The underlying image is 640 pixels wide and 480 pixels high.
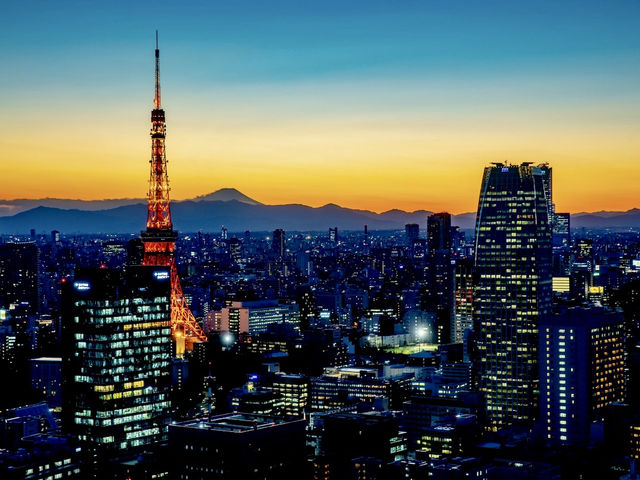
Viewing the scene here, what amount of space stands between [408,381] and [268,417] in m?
21.0

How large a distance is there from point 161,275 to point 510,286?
19.3m

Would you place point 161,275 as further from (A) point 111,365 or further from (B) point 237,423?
(B) point 237,423

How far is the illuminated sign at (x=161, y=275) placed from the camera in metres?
43.2

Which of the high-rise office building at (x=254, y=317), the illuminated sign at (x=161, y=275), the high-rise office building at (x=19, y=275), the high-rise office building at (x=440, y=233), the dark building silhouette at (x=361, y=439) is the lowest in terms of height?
the dark building silhouette at (x=361, y=439)

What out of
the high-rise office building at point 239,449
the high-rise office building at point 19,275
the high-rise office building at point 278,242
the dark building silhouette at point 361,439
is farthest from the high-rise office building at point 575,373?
the high-rise office building at point 278,242

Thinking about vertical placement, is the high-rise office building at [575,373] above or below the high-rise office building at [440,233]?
below

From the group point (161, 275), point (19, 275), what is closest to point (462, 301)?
point (19, 275)

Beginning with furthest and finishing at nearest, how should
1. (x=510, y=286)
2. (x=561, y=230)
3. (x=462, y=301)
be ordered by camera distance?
1. (x=561, y=230)
2. (x=462, y=301)
3. (x=510, y=286)

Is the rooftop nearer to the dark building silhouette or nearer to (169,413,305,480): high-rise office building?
(169,413,305,480): high-rise office building

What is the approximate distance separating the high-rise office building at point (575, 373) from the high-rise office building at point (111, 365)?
1722 cm

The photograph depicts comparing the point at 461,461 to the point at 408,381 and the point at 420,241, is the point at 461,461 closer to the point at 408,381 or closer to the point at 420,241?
the point at 408,381

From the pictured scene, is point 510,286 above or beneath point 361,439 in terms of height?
above

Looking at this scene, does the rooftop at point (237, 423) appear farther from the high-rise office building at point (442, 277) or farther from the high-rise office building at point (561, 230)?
the high-rise office building at point (561, 230)

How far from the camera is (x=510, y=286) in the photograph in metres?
54.3
